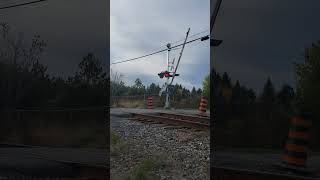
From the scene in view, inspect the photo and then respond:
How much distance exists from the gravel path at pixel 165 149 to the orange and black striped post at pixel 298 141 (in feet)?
1.71

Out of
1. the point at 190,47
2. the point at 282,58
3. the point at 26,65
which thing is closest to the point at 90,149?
the point at 26,65

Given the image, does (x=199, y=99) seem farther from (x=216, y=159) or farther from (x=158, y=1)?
(x=158, y=1)

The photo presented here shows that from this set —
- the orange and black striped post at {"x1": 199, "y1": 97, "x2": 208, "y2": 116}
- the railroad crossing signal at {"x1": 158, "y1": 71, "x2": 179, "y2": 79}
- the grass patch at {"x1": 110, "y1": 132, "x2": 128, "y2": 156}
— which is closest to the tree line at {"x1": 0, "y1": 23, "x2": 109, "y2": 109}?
the grass patch at {"x1": 110, "y1": 132, "x2": 128, "y2": 156}

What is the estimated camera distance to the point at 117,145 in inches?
122

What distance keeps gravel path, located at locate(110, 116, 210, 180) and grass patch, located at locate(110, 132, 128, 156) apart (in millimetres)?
24

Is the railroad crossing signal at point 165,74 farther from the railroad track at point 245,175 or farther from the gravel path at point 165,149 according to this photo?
the railroad track at point 245,175

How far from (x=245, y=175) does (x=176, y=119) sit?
0.60 m

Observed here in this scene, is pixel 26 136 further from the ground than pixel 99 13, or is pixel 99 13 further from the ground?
pixel 99 13

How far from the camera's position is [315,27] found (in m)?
2.34

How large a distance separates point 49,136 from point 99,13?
3.62 feet

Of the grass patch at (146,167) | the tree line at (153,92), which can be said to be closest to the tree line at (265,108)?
the tree line at (153,92)

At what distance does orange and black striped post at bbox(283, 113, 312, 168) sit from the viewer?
2.39 meters

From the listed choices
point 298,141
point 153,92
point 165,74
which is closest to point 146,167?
point 153,92

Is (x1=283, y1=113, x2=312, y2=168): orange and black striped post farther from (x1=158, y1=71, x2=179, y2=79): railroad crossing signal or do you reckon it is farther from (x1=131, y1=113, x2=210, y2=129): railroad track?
(x1=158, y1=71, x2=179, y2=79): railroad crossing signal
